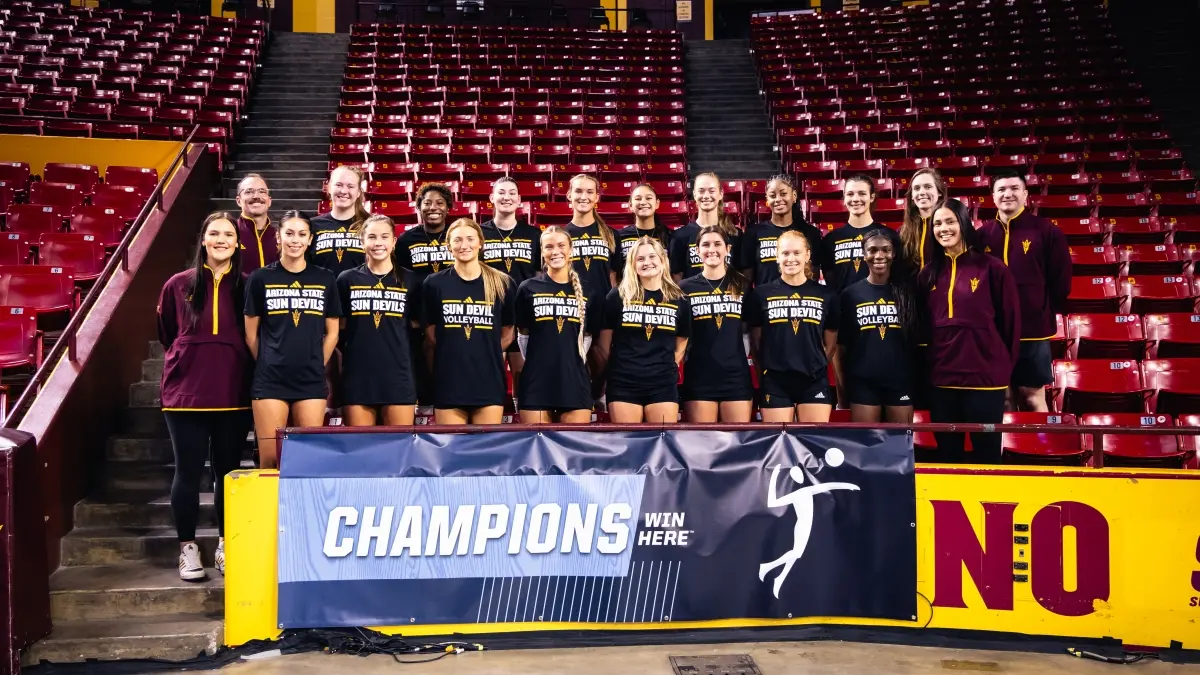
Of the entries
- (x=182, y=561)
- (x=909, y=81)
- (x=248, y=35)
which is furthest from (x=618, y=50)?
(x=182, y=561)

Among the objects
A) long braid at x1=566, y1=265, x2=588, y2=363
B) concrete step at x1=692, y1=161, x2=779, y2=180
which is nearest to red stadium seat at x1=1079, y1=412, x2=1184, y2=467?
long braid at x1=566, y1=265, x2=588, y2=363

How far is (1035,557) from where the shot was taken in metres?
4.26

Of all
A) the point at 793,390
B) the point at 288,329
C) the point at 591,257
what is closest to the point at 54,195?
the point at 288,329

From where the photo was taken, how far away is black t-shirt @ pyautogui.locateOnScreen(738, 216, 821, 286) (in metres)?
5.67

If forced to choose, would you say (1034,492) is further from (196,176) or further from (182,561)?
(196,176)

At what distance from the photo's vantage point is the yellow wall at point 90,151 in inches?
410

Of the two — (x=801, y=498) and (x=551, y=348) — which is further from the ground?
(x=551, y=348)

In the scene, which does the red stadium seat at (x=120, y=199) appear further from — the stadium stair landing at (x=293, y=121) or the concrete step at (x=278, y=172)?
the concrete step at (x=278, y=172)

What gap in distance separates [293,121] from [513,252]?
8338mm

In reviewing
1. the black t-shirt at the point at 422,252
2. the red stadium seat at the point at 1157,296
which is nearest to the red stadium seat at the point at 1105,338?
the red stadium seat at the point at 1157,296

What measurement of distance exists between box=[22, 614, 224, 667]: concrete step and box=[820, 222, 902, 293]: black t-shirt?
Result: 367 cm

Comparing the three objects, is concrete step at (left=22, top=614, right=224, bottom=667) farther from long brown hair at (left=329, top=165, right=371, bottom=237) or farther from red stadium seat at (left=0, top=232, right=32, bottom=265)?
red stadium seat at (left=0, top=232, right=32, bottom=265)

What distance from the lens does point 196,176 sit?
867cm

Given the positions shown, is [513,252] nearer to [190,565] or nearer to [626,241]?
[626,241]
